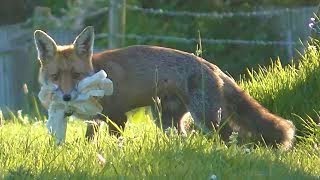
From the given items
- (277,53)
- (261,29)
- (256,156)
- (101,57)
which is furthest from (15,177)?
(261,29)

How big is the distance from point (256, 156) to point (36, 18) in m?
9.77

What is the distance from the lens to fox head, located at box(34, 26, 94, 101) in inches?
318

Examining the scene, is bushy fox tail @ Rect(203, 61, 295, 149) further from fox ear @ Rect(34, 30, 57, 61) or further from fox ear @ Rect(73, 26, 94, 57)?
fox ear @ Rect(34, 30, 57, 61)

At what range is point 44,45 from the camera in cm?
803

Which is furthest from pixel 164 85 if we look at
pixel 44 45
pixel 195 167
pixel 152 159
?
pixel 195 167

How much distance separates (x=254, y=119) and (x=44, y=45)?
1883 millimetres

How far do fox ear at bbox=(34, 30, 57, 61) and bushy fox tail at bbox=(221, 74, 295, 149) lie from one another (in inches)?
60.7

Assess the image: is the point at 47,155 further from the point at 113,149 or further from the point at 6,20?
the point at 6,20

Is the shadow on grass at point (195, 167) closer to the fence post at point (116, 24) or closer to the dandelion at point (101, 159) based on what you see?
the dandelion at point (101, 159)

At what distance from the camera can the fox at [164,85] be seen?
26.8 ft

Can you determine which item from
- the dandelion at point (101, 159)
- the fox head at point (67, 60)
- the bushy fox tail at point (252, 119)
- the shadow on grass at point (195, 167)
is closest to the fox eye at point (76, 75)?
the fox head at point (67, 60)

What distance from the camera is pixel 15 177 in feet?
17.9

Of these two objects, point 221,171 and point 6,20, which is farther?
point 6,20

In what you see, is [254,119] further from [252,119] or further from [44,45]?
[44,45]
